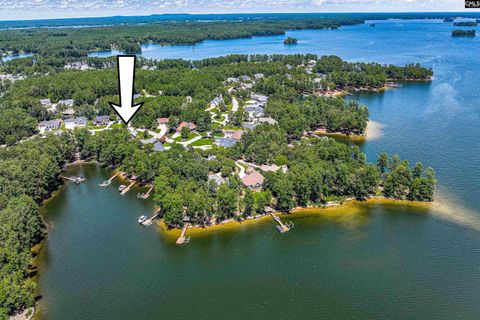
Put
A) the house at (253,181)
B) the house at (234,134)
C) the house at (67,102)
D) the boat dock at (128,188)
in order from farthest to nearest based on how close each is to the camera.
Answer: the house at (67,102) < the house at (234,134) < the boat dock at (128,188) < the house at (253,181)

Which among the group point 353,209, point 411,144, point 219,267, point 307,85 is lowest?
point 219,267

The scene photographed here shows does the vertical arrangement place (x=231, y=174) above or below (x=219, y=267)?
above

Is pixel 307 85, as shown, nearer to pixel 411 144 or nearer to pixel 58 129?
pixel 411 144

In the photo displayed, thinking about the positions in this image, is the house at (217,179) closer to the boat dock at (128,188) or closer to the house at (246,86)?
the boat dock at (128,188)

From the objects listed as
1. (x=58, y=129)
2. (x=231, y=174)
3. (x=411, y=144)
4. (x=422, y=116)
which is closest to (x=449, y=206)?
(x=411, y=144)

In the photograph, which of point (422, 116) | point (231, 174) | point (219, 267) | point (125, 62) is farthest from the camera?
point (422, 116)

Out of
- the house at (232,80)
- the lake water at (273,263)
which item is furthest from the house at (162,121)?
the house at (232,80)

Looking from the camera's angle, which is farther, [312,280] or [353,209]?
[353,209]
